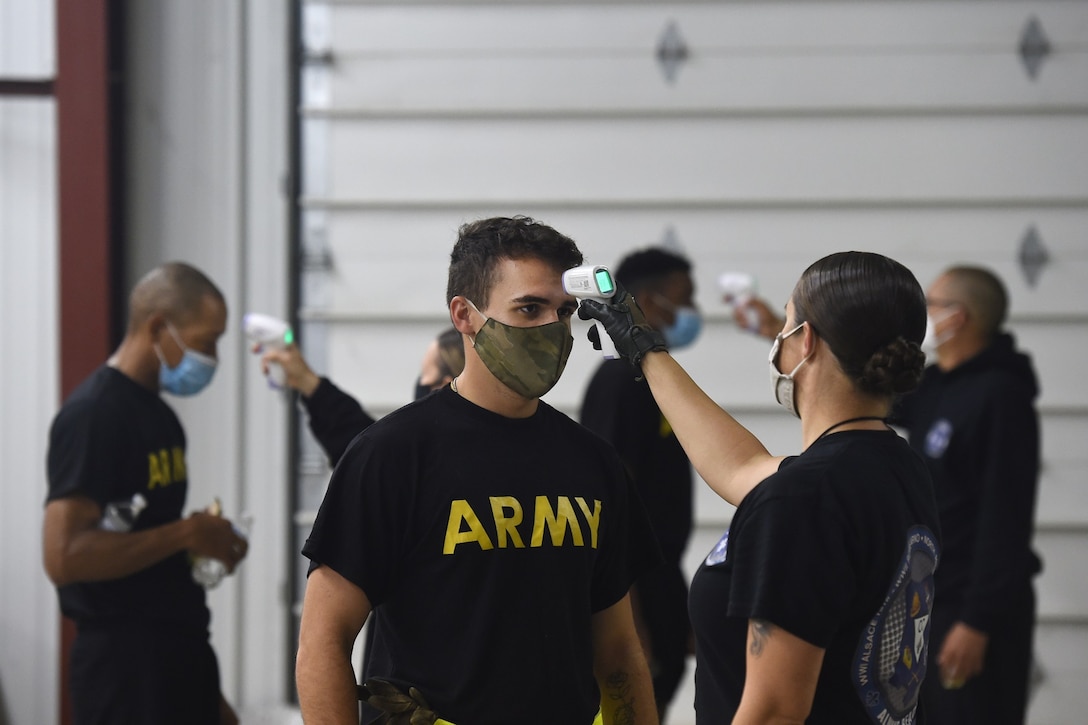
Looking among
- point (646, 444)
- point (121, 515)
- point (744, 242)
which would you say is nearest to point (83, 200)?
point (121, 515)

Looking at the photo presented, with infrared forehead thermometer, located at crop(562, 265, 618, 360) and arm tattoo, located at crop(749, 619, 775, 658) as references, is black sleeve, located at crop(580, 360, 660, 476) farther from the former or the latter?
arm tattoo, located at crop(749, 619, 775, 658)

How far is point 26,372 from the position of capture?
5.12 m

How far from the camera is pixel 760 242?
5.00 meters

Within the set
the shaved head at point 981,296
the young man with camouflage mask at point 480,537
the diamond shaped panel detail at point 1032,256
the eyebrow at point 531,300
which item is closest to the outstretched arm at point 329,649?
the young man with camouflage mask at point 480,537

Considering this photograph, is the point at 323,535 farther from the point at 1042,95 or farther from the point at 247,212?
the point at 1042,95

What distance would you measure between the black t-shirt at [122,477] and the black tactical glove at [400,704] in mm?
1575

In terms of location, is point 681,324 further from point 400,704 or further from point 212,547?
point 400,704

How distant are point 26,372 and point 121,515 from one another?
2183mm

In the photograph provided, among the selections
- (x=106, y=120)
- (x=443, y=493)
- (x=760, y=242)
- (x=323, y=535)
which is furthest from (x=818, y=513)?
(x=106, y=120)

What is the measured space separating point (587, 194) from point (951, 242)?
1.65 meters

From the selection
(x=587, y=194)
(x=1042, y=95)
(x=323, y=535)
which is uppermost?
(x=1042, y=95)

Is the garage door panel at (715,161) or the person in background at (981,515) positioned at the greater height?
the garage door panel at (715,161)

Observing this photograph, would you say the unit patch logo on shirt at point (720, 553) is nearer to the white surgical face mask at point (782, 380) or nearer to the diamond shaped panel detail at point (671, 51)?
the white surgical face mask at point (782, 380)

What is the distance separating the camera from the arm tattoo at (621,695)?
7.54 feet
